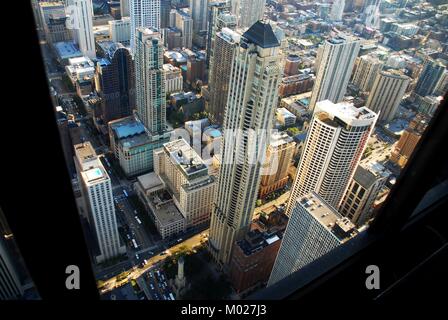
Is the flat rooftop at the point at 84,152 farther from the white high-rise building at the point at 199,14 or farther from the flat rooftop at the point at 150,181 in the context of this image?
the white high-rise building at the point at 199,14

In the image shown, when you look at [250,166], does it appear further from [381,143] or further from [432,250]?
[381,143]

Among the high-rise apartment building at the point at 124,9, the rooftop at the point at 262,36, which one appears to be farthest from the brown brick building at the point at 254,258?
the high-rise apartment building at the point at 124,9

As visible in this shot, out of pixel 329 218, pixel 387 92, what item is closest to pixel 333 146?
pixel 329 218

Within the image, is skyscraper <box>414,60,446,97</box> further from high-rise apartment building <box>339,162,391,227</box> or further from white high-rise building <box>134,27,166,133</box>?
white high-rise building <box>134,27,166,133</box>

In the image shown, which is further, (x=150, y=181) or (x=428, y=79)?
(x=428, y=79)

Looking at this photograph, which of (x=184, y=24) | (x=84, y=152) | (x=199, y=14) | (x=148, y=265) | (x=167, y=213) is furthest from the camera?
(x=199, y=14)

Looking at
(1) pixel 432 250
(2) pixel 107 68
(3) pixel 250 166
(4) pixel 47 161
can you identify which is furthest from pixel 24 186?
(2) pixel 107 68

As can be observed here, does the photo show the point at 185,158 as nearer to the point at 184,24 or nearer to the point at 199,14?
the point at 184,24
